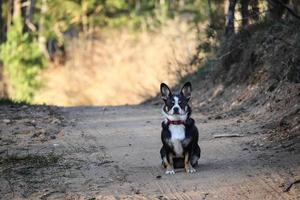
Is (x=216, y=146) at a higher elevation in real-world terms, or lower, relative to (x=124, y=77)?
higher

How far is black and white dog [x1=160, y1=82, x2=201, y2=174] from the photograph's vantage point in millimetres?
9852

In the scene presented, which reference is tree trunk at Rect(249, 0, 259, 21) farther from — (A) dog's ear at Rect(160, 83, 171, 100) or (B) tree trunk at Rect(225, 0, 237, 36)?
(A) dog's ear at Rect(160, 83, 171, 100)

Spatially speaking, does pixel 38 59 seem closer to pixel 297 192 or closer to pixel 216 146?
pixel 216 146

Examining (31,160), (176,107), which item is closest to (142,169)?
(176,107)

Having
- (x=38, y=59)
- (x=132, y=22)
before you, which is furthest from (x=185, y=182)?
(x=132, y=22)

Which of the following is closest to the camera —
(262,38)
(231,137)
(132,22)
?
(231,137)

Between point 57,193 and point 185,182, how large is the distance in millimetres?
1836

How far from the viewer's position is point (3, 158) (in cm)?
1114

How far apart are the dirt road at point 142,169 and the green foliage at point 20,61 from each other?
71.7 feet

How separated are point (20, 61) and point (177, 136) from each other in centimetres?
2795

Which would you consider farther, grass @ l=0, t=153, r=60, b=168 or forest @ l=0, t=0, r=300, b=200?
grass @ l=0, t=153, r=60, b=168

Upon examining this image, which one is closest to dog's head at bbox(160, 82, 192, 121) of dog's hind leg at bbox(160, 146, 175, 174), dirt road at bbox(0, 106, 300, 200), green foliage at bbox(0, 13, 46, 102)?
dog's hind leg at bbox(160, 146, 175, 174)

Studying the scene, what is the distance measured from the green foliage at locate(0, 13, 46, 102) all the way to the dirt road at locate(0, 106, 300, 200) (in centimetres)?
2186

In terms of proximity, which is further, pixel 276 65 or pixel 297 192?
pixel 276 65
